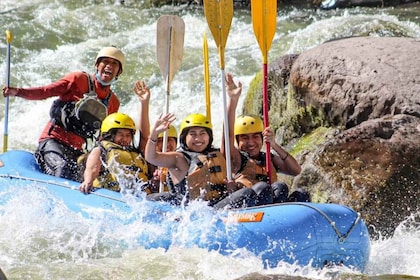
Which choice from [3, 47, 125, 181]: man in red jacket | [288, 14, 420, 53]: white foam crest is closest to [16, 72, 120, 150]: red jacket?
[3, 47, 125, 181]: man in red jacket

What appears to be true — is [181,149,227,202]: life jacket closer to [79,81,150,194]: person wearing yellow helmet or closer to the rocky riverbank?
[79,81,150,194]: person wearing yellow helmet

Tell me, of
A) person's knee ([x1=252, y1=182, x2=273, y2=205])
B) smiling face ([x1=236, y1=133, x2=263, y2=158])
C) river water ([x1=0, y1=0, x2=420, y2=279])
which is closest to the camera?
river water ([x1=0, y1=0, x2=420, y2=279])

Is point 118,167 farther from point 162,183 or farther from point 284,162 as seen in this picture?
point 284,162

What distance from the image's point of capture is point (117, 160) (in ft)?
21.1

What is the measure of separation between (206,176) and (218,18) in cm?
147

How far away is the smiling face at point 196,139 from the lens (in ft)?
20.3

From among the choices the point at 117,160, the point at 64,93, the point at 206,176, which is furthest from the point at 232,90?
the point at 64,93

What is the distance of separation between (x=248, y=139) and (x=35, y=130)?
204 inches

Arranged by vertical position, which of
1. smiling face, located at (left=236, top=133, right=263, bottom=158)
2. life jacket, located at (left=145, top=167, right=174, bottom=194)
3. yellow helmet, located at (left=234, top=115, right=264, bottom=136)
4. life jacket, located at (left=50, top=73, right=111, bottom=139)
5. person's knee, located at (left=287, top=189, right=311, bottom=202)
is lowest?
person's knee, located at (left=287, top=189, right=311, bottom=202)

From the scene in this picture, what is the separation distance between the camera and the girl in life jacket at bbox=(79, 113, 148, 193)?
6.34m

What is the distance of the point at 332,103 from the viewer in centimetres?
795

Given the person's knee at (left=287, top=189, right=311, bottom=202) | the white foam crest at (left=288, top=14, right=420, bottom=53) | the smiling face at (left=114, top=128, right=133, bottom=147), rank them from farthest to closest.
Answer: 1. the white foam crest at (left=288, top=14, right=420, bottom=53)
2. the smiling face at (left=114, top=128, right=133, bottom=147)
3. the person's knee at (left=287, top=189, right=311, bottom=202)

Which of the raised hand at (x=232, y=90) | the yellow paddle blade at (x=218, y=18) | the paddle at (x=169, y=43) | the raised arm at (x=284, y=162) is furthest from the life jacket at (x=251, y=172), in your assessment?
the paddle at (x=169, y=43)

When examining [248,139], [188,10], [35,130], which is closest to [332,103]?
[248,139]
